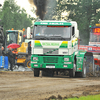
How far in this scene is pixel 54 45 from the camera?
17.8 metres

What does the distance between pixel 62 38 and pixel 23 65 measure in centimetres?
1060

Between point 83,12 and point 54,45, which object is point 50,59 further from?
point 83,12

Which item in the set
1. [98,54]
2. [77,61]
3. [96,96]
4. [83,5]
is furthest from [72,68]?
[83,5]

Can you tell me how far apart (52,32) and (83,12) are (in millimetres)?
32960

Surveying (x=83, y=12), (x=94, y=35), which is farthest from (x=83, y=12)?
(x=94, y=35)

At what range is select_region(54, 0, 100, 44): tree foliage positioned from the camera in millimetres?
49188

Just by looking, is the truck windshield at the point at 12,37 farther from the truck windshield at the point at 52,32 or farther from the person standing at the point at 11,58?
the truck windshield at the point at 52,32

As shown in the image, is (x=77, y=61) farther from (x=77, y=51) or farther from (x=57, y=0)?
(x=57, y=0)

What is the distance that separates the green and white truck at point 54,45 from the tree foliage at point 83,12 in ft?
96.9

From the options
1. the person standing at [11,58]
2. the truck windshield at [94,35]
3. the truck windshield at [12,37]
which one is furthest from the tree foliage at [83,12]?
the truck windshield at [94,35]

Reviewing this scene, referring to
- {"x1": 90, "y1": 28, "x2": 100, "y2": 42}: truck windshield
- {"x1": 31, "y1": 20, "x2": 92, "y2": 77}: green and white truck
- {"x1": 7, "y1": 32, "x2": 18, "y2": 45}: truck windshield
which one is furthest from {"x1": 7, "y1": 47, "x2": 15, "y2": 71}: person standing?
{"x1": 31, "y1": 20, "x2": 92, "y2": 77}: green and white truck

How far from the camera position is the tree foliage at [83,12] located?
49188 mm

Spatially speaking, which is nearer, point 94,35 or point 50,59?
point 50,59

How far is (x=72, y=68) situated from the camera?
18578 mm
